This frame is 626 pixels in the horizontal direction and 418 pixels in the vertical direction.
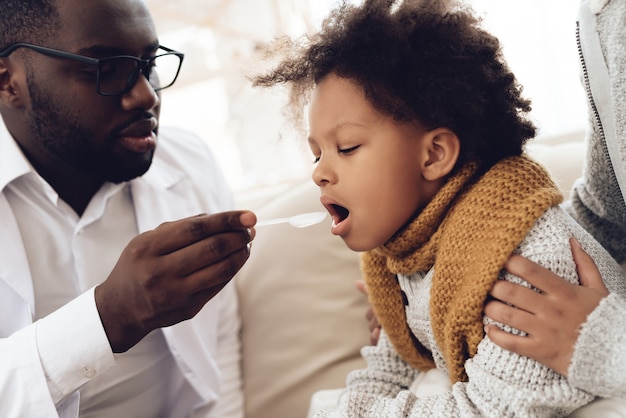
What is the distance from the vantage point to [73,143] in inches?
49.6

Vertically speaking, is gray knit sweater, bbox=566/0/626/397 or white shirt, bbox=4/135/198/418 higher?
gray knit sweater, bbox=566/0/626/397

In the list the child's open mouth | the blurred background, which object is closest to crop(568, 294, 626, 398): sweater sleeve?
the child's open mouth

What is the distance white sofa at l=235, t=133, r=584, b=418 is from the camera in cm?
138

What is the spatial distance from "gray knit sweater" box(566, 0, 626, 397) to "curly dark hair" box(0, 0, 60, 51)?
0.98m

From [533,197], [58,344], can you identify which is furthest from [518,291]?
[58,344]

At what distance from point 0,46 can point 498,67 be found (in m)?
0.99

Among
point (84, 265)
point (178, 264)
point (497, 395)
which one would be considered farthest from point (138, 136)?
point (497, 395)

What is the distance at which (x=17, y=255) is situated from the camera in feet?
3.88

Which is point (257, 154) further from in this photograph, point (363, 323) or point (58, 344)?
point (58, 344)

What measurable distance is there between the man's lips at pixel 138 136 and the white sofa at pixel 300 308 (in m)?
0.38

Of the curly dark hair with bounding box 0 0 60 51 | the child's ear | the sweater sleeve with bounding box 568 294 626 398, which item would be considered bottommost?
the sweater sleeve with bounding box 568 294 626 398

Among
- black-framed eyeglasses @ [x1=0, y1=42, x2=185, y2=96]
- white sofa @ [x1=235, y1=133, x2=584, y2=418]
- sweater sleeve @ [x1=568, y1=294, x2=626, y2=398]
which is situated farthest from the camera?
white sofa @ [x1=235, y1=133, x2=584, y2=418]

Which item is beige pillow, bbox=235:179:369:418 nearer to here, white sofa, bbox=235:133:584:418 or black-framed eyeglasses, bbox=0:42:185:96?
white sofa, bbox=235:133:584:418

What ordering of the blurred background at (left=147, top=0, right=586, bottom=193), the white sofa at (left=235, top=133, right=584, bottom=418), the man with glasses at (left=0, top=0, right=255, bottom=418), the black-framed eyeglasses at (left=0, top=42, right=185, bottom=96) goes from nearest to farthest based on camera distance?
1. the man with glasses at (left=0, top=0, right=255, bottom=418)
2. the black-framed eyeglasses at (left=0, top=42, right=185, bottom=96)
3. the white sofa at (left=235, top=133, right=584, bottom=418)
4. the blurred background at (left=147, top=0, right=586, bottom=193)
